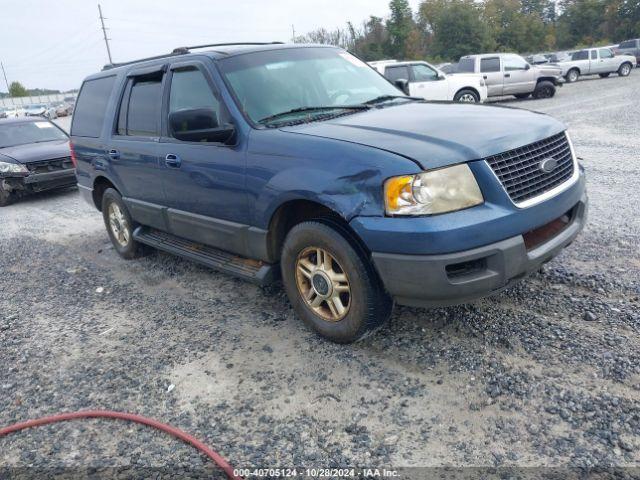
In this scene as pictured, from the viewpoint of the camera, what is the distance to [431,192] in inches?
110

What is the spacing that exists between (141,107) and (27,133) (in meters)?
7.40

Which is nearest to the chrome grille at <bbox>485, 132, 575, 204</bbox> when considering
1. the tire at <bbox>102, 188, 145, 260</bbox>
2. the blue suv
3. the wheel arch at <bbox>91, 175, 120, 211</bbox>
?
the blue suv

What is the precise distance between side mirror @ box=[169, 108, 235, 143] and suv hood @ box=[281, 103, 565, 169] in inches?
17.3

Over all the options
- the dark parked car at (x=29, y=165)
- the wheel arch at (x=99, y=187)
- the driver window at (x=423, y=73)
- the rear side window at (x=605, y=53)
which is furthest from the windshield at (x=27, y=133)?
the rear side window at (x=605, y=53)

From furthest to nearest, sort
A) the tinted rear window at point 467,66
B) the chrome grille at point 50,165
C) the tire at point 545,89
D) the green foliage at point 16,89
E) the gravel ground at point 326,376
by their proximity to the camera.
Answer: the green foliage at point 16,89
the tire at point 545,89
the tinted rear window at point 467,66
the chrome grille at point 50,165
the gravel ground at point 326,376

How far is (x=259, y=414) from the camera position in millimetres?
2865

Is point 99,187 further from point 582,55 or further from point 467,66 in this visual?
point 582,55

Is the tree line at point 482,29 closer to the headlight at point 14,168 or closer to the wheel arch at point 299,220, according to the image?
the headlight at point 14,168

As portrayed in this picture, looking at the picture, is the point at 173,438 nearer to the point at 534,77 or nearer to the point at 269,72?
the point at 269,72

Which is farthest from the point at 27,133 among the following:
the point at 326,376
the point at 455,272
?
the point at 455,272

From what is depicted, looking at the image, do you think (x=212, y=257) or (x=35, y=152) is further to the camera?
(x=35, y=152)

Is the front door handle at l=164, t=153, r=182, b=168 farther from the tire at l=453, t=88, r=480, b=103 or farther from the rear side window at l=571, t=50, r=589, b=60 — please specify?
the rear side window at l=571, t=50, r=589, b=60

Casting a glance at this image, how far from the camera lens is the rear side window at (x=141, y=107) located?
179 inches

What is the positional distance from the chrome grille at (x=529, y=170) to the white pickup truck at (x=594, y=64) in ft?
88.9
